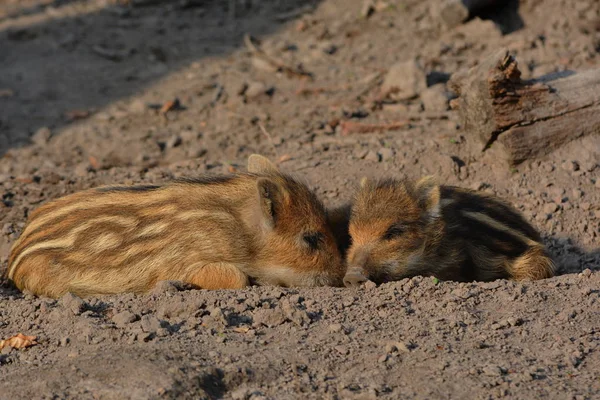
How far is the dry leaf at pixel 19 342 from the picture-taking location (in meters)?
3.92

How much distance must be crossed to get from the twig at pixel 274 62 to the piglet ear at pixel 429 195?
3774 millimetres

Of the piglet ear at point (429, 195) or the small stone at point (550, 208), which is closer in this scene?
the piglet ear at point (429, 195)

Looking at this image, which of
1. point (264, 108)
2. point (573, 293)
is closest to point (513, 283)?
point (573, 293)

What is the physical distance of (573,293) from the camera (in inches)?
171

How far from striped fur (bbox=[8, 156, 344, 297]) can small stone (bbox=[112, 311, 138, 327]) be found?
64 centimetres

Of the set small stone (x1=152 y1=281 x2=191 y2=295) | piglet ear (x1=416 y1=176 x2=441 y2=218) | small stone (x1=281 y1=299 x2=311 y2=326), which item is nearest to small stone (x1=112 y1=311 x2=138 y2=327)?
small stone (x1=152 y1=281 x2=191 y2=295)

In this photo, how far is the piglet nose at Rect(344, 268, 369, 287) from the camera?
4.57 m

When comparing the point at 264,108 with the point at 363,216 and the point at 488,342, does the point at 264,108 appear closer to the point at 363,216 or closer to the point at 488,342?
the point at 363,216

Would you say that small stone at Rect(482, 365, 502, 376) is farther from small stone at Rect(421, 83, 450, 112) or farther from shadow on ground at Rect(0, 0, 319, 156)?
shadow on ground at Rect(0, 0, 319, 156)

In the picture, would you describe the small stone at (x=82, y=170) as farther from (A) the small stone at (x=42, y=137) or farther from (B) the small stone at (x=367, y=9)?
(B) the small stone at (x=367, y=9)

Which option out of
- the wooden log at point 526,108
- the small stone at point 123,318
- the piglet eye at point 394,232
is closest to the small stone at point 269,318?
the small stone at point 123,318

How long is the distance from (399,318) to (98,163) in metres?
4.07

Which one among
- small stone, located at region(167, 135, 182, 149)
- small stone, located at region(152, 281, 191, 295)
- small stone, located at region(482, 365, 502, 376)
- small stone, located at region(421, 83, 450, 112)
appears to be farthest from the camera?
small stone, located at region(167, 135, 182, 149)

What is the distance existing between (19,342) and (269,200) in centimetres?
158
